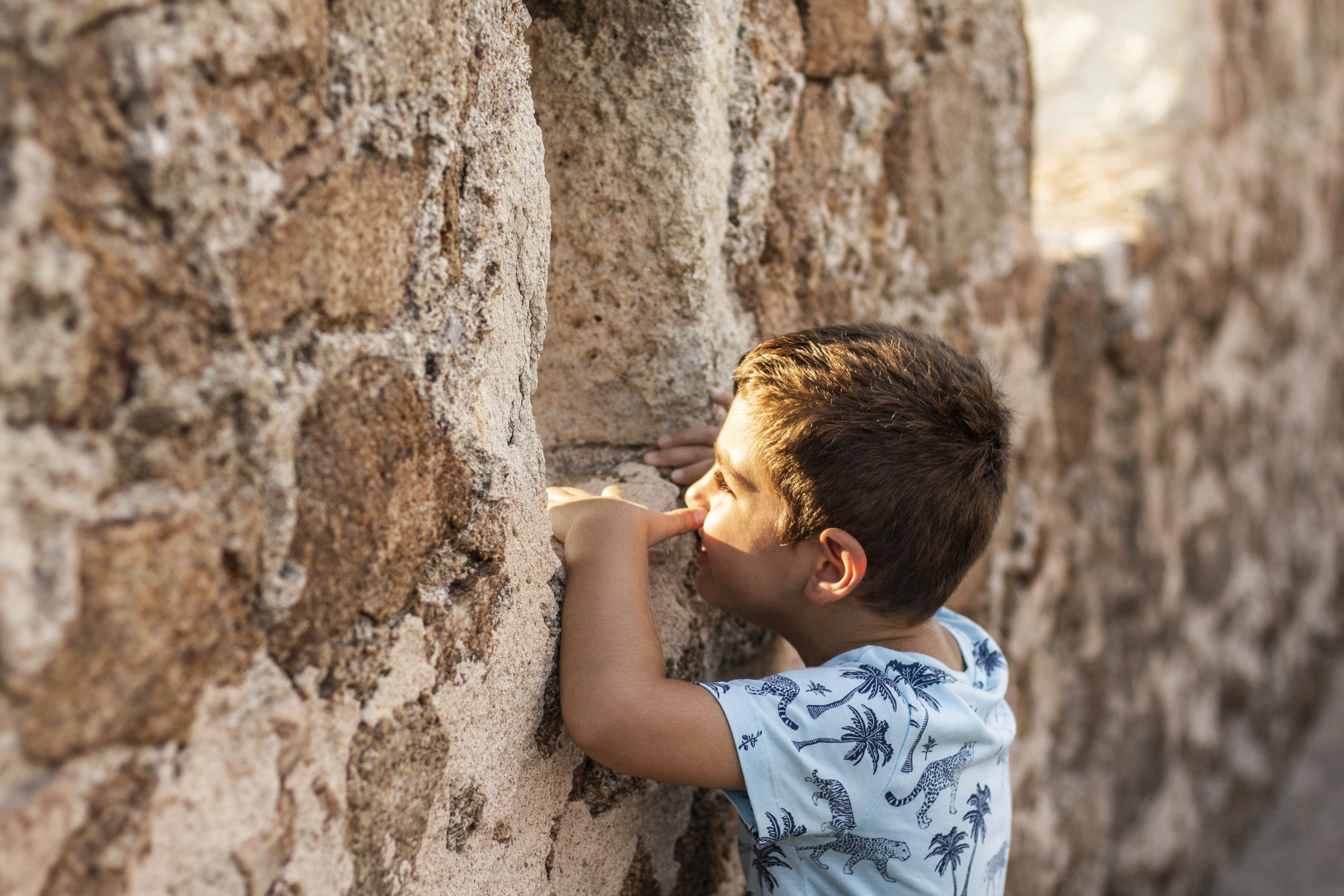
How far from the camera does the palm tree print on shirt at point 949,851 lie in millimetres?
1047

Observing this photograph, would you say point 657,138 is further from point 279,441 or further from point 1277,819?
point 1277,819

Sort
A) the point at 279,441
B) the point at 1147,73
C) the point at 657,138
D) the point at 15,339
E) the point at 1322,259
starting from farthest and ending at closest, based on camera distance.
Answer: the point at 1322,259 → the point at 1147,73 → the point at 657,138 → the point at 279,441 → the point at 15,339

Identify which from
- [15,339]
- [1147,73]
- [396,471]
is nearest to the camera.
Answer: [15,339]

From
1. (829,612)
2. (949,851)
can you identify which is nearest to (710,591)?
(829,612)

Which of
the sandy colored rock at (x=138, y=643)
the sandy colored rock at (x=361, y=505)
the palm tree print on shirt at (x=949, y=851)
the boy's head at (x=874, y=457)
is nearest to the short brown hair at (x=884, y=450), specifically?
the boy's head at (x=874, y=457)

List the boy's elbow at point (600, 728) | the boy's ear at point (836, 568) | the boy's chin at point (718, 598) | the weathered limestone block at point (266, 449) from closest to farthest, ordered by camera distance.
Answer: the weathered limestone block at point (266, 449), the boy's elbow at point (600, 728), the boy's ear at point (836, 568), the boy's chin at point (718, 598)

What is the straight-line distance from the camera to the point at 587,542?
3.37ft

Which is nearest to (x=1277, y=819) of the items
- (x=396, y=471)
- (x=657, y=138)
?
(x=657, y=138)

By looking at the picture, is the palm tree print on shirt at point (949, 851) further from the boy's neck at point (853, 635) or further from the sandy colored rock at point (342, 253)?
the sandy colored rock at point (342, 253)

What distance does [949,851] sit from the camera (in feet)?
3.50

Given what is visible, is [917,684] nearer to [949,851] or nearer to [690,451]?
[949,851]

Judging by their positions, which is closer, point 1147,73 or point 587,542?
point 587,542

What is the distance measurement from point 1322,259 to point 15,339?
4075 millimetres

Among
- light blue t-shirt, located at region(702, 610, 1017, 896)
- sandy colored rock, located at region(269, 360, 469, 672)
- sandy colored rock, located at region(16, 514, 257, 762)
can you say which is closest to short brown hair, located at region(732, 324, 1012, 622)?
light blue t-shirt, located at region(702, 610, 1017, 896)
